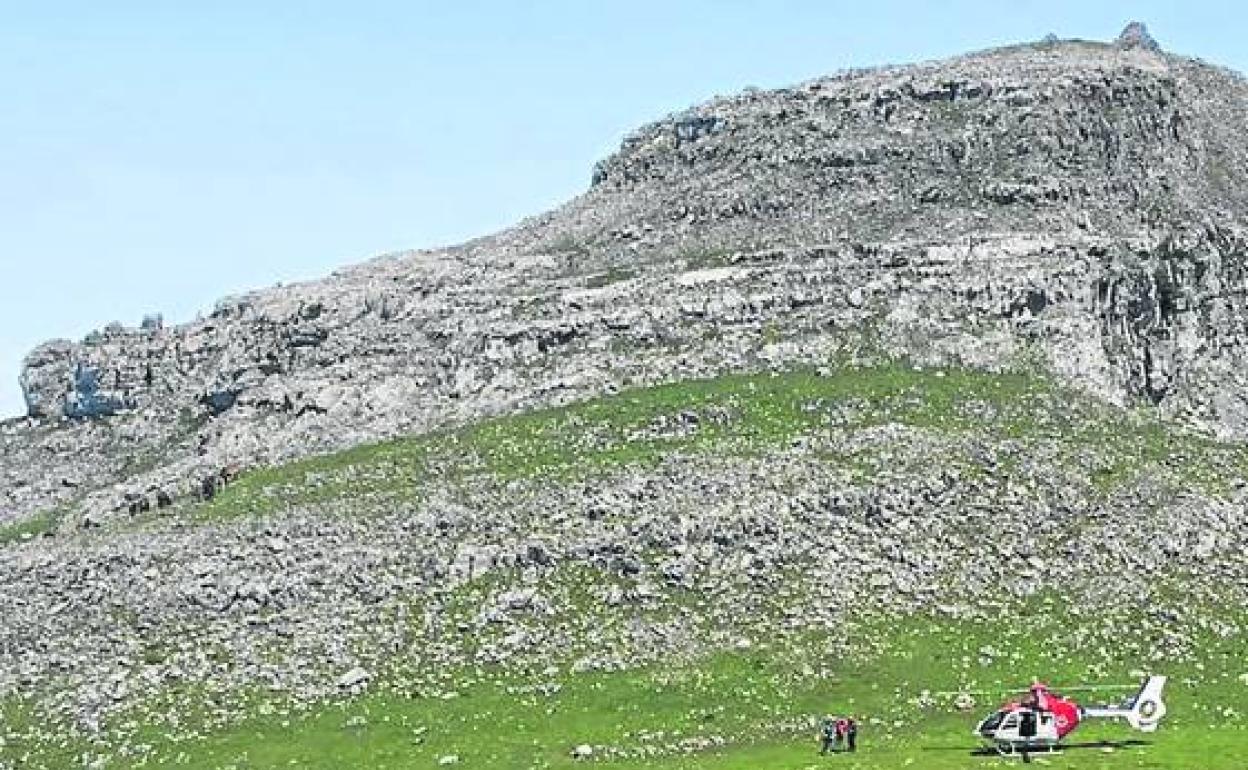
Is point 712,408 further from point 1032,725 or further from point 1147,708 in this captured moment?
point 1032,725

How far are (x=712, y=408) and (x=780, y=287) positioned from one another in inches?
664

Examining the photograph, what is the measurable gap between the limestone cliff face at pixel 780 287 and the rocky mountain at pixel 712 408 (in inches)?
15.3

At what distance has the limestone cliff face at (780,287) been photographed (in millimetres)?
115000

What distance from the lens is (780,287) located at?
392ft

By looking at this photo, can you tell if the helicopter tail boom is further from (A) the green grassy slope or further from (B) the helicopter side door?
(B) the helicopter side door

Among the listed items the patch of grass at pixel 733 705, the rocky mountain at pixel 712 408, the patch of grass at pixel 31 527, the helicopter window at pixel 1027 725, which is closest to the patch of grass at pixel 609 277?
the rocky mountain at pixel 712 408

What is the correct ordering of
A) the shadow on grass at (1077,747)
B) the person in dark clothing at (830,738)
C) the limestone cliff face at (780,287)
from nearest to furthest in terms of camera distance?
1. the shadow on grass at (1077,747)
2. the person in dark clothing at (830,738)
3. the limestone cliff face at (780,287)

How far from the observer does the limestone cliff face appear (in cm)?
11500

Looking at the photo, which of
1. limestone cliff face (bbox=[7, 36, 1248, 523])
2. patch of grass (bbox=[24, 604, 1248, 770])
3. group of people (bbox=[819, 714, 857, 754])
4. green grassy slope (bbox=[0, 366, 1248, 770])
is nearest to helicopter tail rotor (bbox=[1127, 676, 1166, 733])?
green grassy slope (bbox=[0, 366, 1248, 770])

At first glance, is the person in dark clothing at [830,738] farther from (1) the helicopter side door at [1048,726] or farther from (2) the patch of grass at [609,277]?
(2) the patch of grass at [609,277]

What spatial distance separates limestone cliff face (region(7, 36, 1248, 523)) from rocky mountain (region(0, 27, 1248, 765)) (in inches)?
15.3

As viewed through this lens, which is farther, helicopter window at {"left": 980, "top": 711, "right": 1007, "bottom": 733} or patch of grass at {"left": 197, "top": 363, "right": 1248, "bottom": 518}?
patch of grass at {"left": 197, "top": 363, "right": 1248, "bottom": 518}

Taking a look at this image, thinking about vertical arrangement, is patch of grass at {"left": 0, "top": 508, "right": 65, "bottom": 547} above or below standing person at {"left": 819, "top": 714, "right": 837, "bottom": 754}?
above

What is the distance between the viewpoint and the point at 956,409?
10400 cm
